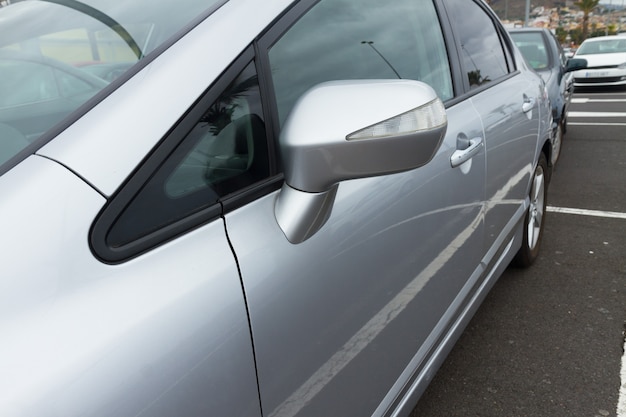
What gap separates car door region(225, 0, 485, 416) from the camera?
101cm

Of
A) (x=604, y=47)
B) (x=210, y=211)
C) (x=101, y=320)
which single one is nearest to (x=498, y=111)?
(x=210, y=211)

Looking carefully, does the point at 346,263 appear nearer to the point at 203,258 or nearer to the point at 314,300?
the point at 314,300

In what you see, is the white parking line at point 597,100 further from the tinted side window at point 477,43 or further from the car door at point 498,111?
the tinted side window at point 477,43

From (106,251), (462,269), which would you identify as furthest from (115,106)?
(462,269)

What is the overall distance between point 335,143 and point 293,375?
1.52 ft

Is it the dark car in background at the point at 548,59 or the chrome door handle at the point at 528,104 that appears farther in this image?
the dark car in background at the point at 548,59

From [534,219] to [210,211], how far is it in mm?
2780

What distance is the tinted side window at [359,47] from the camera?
125 centimetres

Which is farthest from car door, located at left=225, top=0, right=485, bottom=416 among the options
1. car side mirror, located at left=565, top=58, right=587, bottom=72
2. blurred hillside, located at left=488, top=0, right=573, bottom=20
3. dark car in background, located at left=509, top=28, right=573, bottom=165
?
blurred hillside, located at left=488, top=0, right=573, bottom=20

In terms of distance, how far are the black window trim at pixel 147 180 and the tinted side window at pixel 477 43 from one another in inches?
56.5

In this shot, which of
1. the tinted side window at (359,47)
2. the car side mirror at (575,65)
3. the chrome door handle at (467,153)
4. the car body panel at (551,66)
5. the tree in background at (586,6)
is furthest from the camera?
the tree in background at (586,6)

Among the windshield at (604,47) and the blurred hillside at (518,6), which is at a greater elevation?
the windshield at (604,47)

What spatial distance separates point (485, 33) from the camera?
2678 millimetres

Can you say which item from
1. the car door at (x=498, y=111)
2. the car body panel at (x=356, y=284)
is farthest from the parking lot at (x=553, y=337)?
the car body panel at (x=356, y=284)
